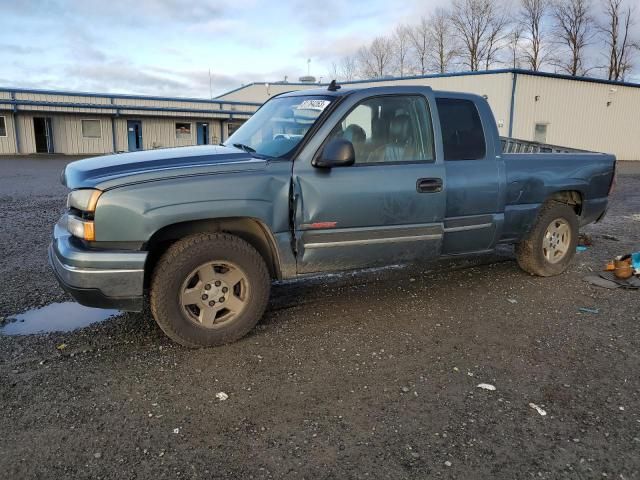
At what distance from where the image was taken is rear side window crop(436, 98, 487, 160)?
475 cm

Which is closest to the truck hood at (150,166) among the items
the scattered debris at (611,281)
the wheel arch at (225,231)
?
the wheel arch at (225,231)

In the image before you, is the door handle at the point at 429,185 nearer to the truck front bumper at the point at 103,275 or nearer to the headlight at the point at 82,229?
the truck front bumper at the point at 103,275

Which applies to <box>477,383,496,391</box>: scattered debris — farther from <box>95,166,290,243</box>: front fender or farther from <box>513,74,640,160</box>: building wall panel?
<box>513,74,640,160</box>: building wall panel

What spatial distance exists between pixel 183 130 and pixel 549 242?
33.6 meters

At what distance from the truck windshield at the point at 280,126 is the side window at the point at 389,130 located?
30 cm

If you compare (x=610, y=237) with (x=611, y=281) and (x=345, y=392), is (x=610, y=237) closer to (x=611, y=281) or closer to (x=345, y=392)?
(x=611, y=281)

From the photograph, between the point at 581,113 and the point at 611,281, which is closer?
the point at 611,281

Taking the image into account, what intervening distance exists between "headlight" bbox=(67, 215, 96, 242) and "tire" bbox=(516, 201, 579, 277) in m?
4.32

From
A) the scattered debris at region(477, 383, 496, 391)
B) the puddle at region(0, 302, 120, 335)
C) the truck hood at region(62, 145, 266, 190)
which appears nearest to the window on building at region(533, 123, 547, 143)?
the truck hood at region(62, 145, 266, 190)

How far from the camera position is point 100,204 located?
3.48 m

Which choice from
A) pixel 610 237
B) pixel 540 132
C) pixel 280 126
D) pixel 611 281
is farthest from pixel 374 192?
pixel 540 132

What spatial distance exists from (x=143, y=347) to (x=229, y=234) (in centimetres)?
109

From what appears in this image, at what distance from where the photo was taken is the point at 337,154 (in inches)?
154

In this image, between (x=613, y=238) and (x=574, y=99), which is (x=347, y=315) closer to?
(x=613, y=238)
